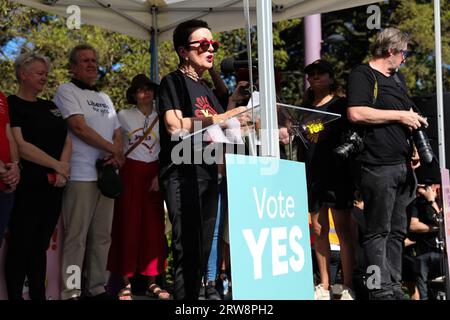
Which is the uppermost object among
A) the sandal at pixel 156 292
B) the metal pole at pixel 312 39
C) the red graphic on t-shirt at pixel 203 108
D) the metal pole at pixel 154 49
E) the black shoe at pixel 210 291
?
the metal pole at pixel 312 39

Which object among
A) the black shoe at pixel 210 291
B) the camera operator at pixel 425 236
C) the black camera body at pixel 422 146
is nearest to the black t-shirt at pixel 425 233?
the camera operator at pixel 425 236

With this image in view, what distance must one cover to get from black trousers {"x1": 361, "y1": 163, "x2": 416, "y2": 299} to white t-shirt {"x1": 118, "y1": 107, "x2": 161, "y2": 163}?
169 centimetres

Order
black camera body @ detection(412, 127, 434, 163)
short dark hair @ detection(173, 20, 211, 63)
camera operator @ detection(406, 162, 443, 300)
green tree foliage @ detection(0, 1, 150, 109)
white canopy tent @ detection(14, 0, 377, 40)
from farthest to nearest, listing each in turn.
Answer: green tree foliage @ detection(0, 1, 150, 109) → camera operator @ detection(406, 162, 443, 300) → white canopy tent @ detection(14, 0, 377, 40) → black camera body @ detection(412, 127, 434, 163) → short dark hair @ detection(173, 20, 211, 63)

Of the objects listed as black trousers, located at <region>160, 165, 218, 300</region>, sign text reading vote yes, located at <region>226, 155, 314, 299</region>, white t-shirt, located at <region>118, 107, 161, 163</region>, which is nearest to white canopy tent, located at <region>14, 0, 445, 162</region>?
white t-shirt, located at <region>118, 107, 161, 163</region>

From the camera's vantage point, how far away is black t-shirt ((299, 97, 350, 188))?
5.35m

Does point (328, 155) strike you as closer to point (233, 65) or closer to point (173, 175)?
point (233, 65)

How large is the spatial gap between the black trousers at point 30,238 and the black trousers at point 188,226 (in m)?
1.10

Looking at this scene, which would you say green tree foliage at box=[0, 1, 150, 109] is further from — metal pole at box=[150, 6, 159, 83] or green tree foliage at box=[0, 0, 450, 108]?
metal pole at box=[150, 6, 159, 83]

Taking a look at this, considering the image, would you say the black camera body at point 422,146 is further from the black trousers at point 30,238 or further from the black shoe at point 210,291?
the black trousers at point 30,238

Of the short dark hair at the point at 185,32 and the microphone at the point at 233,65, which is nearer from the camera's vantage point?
the microphone at the point at 233,65

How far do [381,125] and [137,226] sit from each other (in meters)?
1.98

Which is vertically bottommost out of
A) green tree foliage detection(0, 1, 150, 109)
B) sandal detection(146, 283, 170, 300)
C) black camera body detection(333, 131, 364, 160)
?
sandal detection(146, 283, 170, 300)

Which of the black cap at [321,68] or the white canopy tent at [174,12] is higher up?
the white canopy tent at [174,12]

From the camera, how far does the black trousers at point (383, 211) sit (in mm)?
4738
